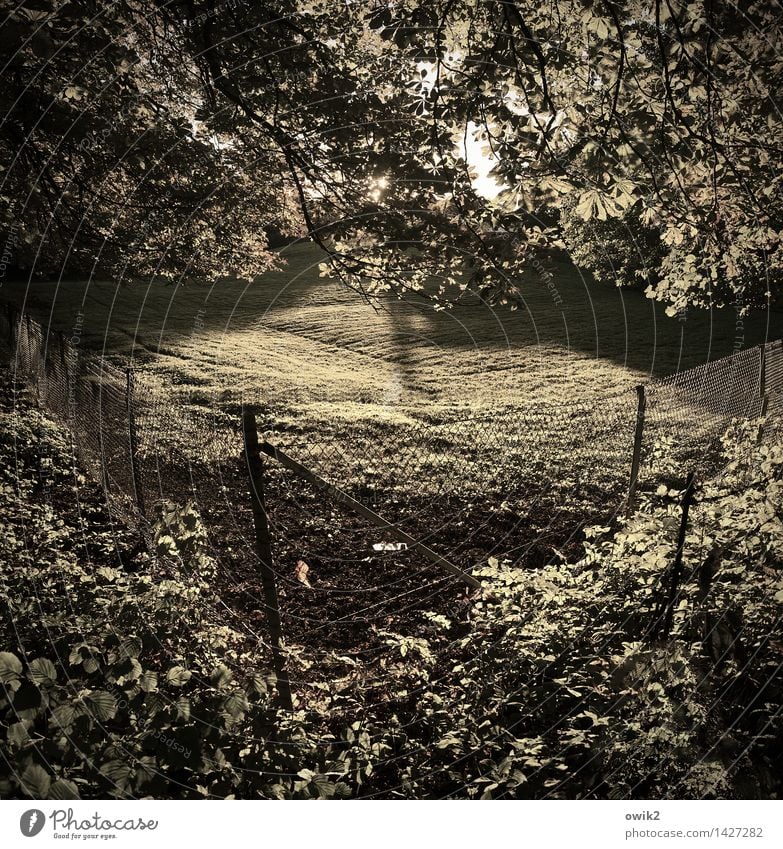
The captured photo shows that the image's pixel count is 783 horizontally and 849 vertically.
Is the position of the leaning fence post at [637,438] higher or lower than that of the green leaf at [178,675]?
higher

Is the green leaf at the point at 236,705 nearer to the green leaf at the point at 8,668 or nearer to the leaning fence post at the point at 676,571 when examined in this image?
the green leaf at the point at 8,668

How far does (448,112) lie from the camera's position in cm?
391

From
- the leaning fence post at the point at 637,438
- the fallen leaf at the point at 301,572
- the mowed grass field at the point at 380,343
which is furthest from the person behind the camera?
the mowed grass field at the point at 380,343

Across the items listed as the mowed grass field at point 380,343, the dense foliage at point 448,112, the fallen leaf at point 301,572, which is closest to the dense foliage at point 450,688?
the fallen leaf at point 301,572

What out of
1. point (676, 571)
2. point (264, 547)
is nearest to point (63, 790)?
point (264, 547)

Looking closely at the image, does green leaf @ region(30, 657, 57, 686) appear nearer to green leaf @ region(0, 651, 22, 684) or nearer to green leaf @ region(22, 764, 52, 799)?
green leaf @ region(0, 651, 22, 684)

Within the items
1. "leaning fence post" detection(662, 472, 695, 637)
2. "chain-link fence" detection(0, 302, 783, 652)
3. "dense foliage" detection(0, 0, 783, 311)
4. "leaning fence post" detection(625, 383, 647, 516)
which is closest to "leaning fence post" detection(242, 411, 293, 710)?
"chain-link fence" detection(0, 302, 783, 652)

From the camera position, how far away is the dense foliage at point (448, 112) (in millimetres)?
3543

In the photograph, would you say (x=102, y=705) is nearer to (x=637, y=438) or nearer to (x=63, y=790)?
(x=63, y=790)

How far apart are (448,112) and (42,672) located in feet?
13.6

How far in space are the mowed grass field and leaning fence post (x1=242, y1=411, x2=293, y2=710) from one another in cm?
792

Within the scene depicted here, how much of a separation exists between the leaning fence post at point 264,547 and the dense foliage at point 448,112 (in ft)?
6.10

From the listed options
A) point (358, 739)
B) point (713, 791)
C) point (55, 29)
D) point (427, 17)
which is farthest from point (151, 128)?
A: point (713, 791)

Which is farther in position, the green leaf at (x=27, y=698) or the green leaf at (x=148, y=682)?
the green leaf at (x=148, y=682)
